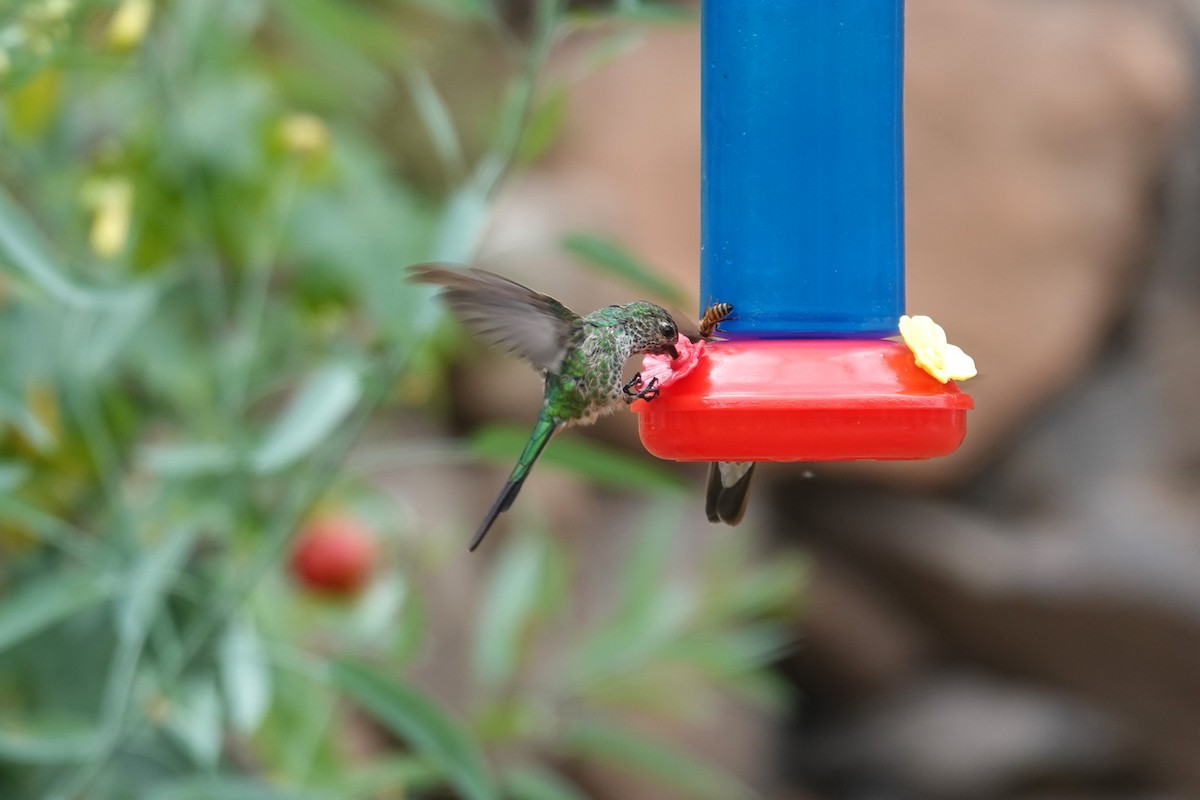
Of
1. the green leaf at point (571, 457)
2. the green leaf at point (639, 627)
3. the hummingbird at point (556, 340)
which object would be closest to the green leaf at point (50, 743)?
the green leaf at point (571, 457)

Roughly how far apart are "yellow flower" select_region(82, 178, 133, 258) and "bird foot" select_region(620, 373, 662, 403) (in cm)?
92

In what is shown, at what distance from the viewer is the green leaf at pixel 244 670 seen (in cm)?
158

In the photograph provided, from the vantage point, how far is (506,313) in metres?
1.11

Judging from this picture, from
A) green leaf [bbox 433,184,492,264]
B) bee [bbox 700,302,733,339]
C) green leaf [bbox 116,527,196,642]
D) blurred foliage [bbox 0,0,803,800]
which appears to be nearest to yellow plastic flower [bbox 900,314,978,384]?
bee [bbox 700,302,733,339]

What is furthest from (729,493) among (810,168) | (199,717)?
(199,717)

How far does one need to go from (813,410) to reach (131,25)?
3.29 ft

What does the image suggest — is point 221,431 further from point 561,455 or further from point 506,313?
point 506,313

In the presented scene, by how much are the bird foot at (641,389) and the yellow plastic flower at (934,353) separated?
7.6 inches

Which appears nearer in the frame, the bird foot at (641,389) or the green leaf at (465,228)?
the bird foot at (641,389)

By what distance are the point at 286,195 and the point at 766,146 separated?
3.14ft

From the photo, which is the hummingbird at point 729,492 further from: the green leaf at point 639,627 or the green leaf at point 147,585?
Answer: the green leaf at point 639,627

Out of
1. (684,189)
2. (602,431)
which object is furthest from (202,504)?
(684,189)

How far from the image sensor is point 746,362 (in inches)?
40.8

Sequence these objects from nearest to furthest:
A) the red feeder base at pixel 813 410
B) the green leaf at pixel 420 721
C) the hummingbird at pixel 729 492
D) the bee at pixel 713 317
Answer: the red feeder base at pixel 813 410 < the bee at pixel 713 317 < the hummingbird at pixel 729 492 < the green leaf at pixel 420 721
